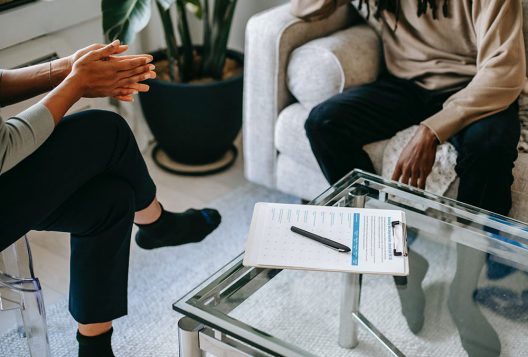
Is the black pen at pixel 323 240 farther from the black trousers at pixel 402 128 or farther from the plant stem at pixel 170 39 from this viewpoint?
the plant stem at pixel 170 39

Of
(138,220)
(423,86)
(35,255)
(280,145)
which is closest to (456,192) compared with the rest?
(423,86)

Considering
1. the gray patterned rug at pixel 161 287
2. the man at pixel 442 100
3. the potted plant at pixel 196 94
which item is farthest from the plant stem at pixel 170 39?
the man at pixel 442 100

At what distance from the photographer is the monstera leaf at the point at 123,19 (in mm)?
2012

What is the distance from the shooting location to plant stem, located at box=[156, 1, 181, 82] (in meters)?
2.28

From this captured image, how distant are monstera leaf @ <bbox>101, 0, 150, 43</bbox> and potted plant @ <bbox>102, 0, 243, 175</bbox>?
0.16 metres

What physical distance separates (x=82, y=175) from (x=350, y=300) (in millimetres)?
615

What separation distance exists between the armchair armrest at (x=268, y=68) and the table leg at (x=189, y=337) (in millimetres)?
1032

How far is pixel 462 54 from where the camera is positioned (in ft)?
6.27

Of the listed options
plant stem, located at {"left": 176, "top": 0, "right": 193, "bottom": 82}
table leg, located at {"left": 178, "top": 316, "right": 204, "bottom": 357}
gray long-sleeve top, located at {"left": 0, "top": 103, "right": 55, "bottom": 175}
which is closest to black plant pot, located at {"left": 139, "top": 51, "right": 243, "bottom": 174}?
plant stem, located at {"left": 176, "top": 0, "right": 193, "bottom": 82}

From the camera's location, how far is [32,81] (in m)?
1.46

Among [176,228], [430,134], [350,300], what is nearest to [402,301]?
[350,300]

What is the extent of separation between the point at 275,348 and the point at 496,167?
2.70 ft

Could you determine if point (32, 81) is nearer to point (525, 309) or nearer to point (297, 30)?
point (297, 30)

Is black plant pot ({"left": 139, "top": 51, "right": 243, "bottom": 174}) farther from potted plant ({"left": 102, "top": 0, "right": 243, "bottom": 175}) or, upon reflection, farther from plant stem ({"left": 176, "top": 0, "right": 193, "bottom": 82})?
plant stem ({"left": 176, "top": 0, "right": 193, "bottom": 82})
